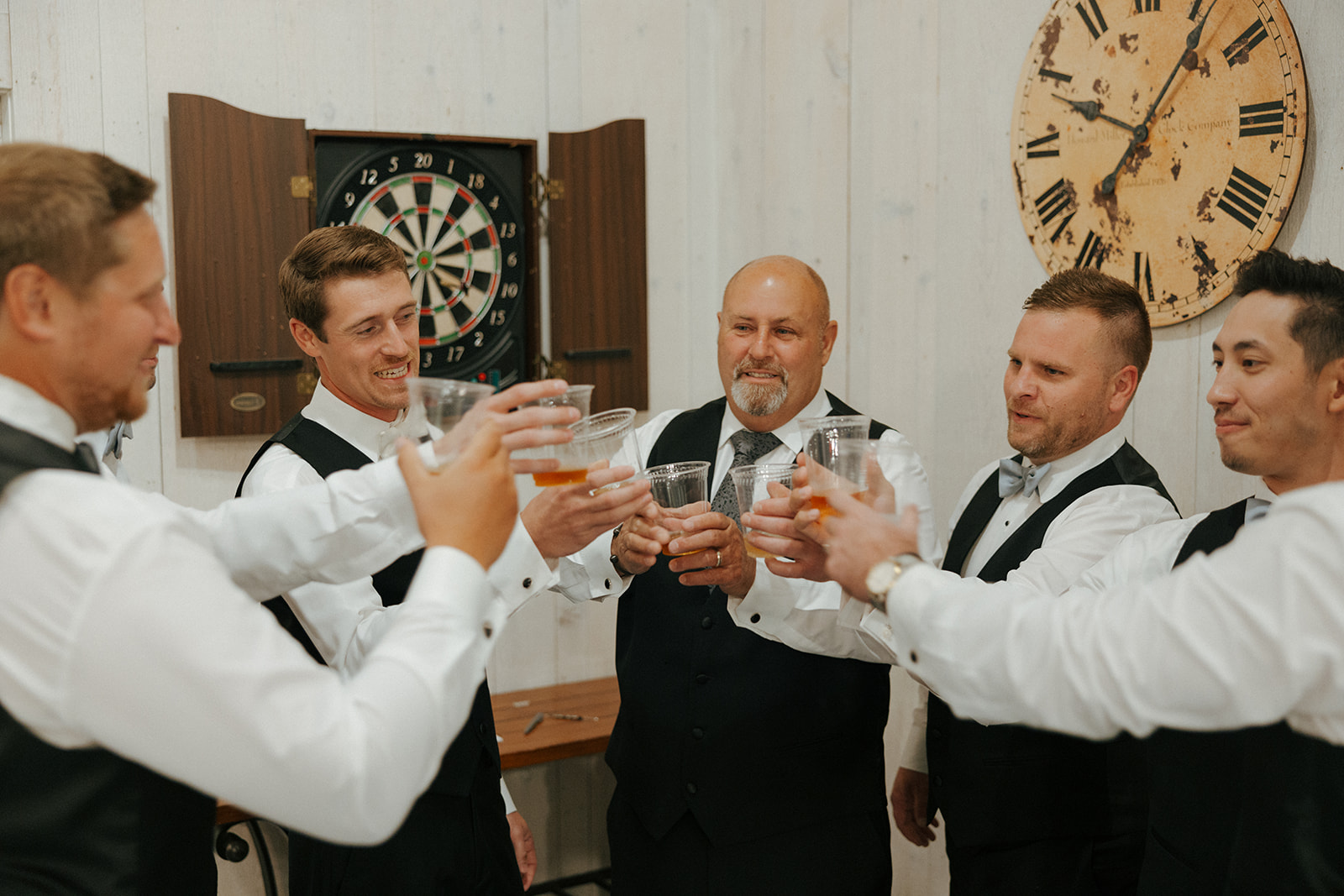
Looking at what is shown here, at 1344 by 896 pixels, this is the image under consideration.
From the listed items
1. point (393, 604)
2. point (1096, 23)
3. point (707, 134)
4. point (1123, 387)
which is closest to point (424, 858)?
point (393, 604)

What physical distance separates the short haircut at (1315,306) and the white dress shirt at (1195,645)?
0.66 meters

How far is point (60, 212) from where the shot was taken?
1080 millimetres

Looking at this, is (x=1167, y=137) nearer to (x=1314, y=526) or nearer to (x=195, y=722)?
(x=1314, y=526)

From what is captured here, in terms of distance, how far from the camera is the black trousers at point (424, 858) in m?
1.88

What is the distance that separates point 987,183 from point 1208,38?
2.39 feet

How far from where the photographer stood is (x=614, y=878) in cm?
244

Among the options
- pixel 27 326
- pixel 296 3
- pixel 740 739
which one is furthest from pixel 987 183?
pixel 27 326

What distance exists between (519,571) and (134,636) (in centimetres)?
100

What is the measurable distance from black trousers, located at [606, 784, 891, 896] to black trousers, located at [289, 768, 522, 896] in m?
0.39

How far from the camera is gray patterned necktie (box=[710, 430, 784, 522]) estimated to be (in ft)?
7.80

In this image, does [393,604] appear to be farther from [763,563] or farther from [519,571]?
[763,563]

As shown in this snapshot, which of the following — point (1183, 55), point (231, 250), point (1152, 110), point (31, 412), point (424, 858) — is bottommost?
point (424, 858)

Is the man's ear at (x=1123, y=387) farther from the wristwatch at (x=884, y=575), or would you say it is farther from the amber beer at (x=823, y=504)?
the wristwatch at (x=884, y=575)

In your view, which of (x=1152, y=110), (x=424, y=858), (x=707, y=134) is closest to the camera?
(x=424, y=858)
